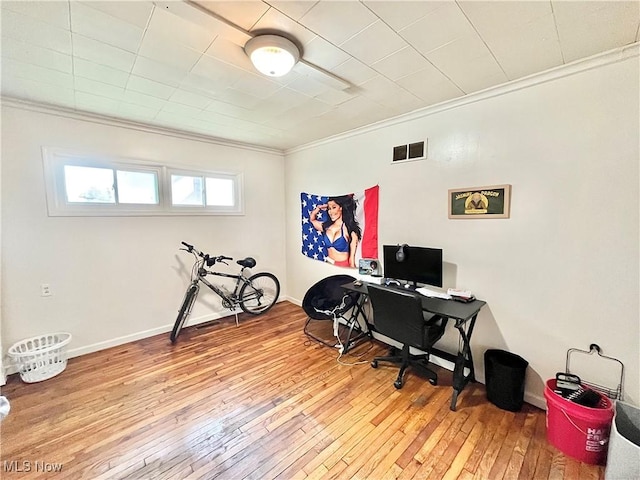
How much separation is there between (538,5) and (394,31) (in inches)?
27.7

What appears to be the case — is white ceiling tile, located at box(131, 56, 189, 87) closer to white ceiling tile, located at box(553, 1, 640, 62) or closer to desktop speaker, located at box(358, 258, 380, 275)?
white ceiling tile, located at box(553, 1, 640, 62)

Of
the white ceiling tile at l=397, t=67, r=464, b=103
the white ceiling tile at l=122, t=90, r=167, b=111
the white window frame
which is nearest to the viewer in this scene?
the white ceiling tile at l=397, t=67, r=464, b=103

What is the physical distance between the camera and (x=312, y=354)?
9.88ft

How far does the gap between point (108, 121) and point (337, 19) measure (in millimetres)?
2890

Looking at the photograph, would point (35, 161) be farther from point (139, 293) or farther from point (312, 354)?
point (312, 354)

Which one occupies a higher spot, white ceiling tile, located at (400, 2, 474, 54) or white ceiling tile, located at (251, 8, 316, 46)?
white ceiling tile, located at (251, 8, 316, 46)

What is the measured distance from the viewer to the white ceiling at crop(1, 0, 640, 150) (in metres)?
1.40

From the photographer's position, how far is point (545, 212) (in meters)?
2.09

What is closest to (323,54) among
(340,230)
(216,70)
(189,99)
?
(216,70)

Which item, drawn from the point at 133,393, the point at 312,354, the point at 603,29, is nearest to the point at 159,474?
the point at 133,393

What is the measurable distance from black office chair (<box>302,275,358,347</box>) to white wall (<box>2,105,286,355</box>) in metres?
1.39

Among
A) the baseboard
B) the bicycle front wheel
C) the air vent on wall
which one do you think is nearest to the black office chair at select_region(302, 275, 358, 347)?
the bicycle front wheel

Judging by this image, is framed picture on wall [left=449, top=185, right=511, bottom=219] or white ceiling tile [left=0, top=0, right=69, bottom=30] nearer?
white ceiling tile [left=0, top=0, right=69, bottom=30]

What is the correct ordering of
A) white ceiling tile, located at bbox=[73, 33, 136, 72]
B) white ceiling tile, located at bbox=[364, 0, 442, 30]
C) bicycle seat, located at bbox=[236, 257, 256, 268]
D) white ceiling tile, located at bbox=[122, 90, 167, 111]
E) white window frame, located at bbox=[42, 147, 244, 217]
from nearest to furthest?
white ceiling tile, located at bbox=[364, 0, 442, 30] → white ceiling tile, located at bbox=[73, 33, 136, 72] → white ceiling tile, located at bbox=[122, 90, 167, 111] → white window frame, located at bbox=[42, 147, 244, 217] → bicycle seat, located at bbox=[236, 257, 256, 268]
